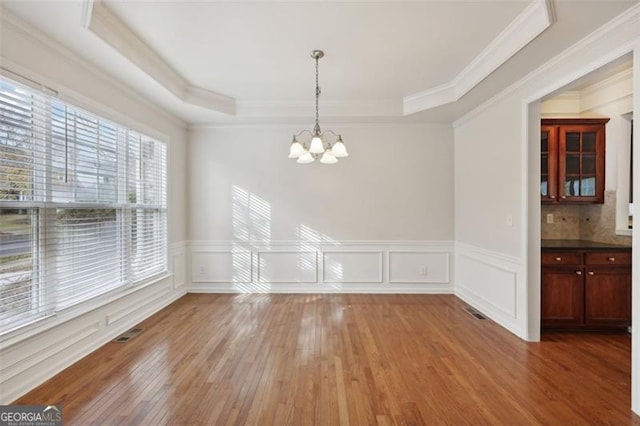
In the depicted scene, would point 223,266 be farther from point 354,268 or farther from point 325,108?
point 325,108

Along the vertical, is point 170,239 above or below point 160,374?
above

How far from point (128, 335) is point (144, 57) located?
9.51ft

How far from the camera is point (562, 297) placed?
128 inches

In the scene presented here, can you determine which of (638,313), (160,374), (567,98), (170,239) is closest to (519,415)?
(638,313)

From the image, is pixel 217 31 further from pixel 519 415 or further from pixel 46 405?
pixel 519 415

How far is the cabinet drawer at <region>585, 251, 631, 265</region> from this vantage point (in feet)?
10.5

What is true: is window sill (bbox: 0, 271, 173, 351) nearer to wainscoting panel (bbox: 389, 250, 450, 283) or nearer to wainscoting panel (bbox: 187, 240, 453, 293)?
wainscoting panel (bbox: 187, 240, 453, 293)

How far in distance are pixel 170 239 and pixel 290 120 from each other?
98.7 inches

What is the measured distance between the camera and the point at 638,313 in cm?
202

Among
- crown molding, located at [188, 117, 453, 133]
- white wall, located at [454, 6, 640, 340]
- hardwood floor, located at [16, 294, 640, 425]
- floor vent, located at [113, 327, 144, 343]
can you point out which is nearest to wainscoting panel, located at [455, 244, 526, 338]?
white wall, located at [454, 6, 640, 340]

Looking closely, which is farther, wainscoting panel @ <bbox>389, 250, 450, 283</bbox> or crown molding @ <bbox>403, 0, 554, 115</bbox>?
wainscoting panel @ <bbox>389, 250, 450, 283</bbox>

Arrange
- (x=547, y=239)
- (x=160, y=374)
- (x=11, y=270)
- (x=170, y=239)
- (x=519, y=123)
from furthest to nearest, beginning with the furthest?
(x=170, y=239), (x=547, y=239), (x=519, y=123), (x=160, y=374), (x=11, y=270)

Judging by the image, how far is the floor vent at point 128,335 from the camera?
10.2 ft

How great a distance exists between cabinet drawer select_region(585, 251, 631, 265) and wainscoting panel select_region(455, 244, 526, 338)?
2.58 ft
